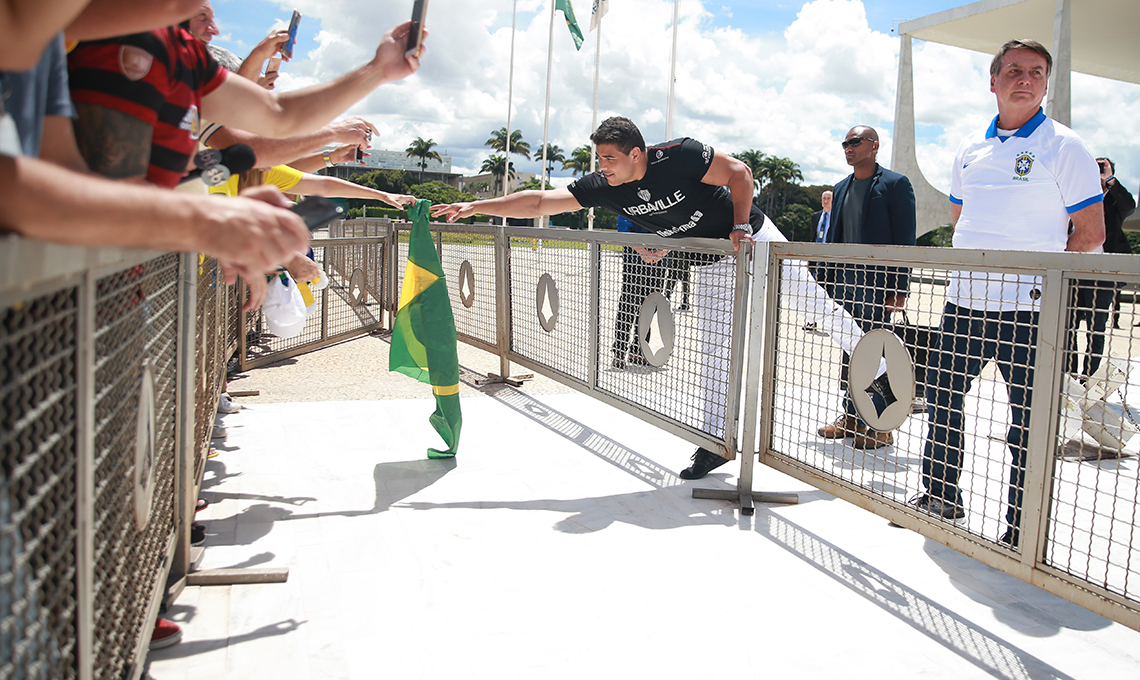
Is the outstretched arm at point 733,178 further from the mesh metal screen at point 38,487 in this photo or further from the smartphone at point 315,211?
the mesh metal screen at point 38,487

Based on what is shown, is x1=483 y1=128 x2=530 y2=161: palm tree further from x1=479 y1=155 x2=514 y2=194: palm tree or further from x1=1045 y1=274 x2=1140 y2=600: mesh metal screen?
x1=1045 y1=274 x2=1140 y2=600: mesh metal screen

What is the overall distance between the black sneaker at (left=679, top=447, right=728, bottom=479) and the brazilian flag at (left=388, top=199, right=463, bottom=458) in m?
1.40

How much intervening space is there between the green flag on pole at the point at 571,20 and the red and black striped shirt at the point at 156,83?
2578cm

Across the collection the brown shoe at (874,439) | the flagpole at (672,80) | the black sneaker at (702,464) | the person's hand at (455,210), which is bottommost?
the black sneaker at (702,464)

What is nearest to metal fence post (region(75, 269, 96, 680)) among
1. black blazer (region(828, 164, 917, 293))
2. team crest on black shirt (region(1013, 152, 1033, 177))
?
team crest on black shirt (region(1013, 152, 1033, 177))

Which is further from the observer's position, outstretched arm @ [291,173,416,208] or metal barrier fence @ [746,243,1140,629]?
outstretched arm @ [291,173,416,208]

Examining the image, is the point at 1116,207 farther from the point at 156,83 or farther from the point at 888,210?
the point at 156,83

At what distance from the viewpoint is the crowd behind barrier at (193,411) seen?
3.73ft

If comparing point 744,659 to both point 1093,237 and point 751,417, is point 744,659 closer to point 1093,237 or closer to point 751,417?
point 751,417

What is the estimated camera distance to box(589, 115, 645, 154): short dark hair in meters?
4.25

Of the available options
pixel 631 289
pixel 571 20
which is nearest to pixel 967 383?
pixel 631 289

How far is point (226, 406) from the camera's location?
5.14 m

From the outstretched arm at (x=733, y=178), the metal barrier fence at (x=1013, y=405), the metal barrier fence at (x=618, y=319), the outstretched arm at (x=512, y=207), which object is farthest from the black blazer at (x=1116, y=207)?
the outstretched arm at (x=512, y=207)

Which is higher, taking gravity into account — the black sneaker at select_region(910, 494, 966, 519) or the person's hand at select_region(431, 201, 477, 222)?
the person's hand at select_region(431, 201, 477, 222)
